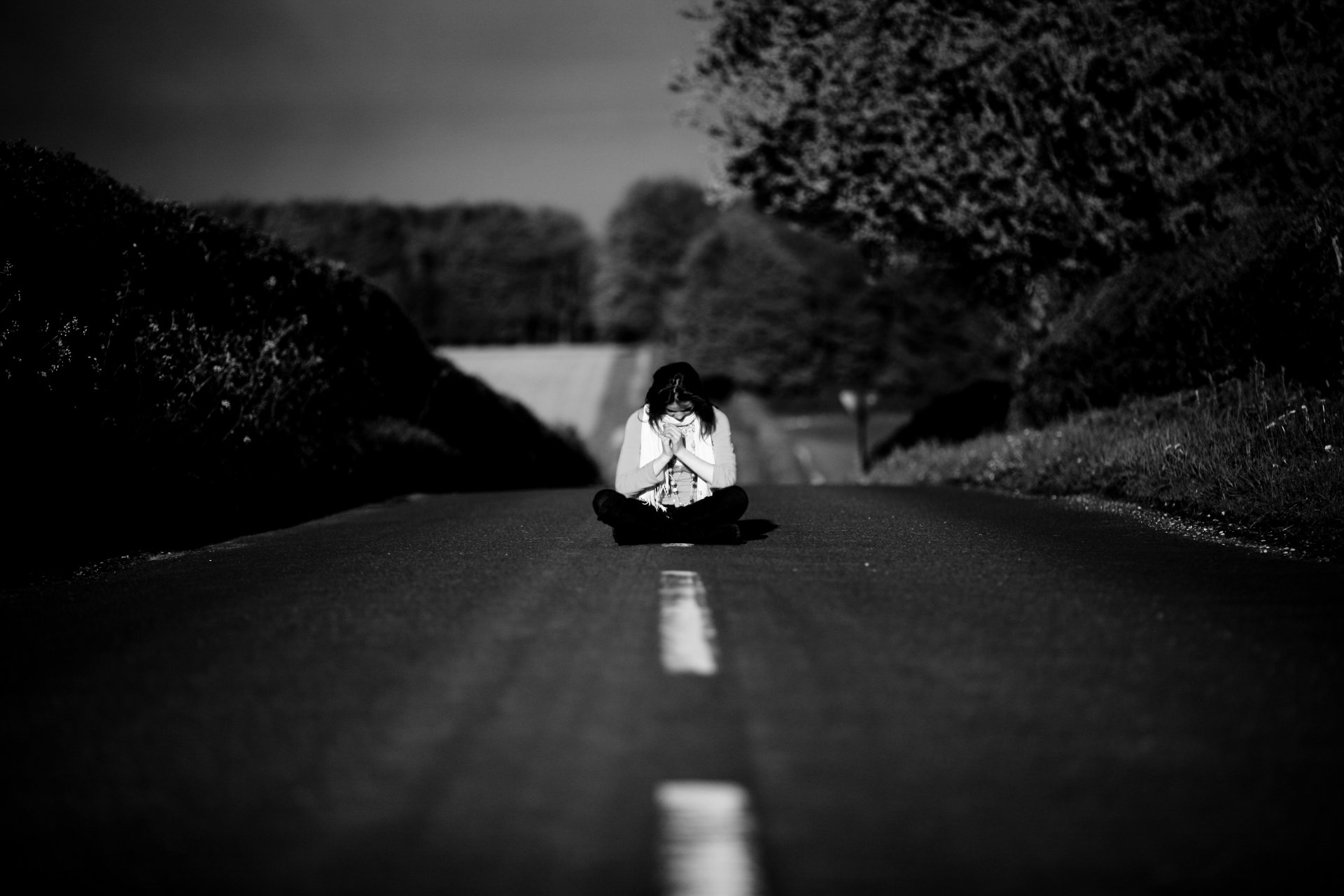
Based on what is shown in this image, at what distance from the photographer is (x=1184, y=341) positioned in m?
15.4

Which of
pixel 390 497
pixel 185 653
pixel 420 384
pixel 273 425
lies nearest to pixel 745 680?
pixel 185 653

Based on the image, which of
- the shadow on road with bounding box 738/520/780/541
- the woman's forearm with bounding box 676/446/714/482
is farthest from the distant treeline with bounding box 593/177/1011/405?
the woman's forearm with bounding box 676/446/714/482

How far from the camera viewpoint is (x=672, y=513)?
Result: 9.06m

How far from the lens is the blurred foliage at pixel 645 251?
388ft

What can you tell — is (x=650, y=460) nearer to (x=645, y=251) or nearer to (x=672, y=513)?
(x=672, y=513)

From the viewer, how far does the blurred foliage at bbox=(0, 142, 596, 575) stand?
9648 mm

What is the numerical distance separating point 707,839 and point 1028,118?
18227 millimetres

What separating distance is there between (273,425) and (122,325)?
229cm

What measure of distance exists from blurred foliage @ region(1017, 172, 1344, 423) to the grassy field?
384 millimetres

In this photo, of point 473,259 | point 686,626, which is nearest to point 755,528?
point 686,626

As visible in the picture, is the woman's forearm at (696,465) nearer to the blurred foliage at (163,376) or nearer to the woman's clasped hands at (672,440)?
the woman's clasped hands at (672,440)

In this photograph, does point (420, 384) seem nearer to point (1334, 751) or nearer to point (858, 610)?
point (858, 610)

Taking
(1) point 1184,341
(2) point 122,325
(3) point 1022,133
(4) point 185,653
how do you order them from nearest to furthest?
(4) point 185,653 → (2) point 122,325 → (1) point 1184,341 → (3) point 1022,133

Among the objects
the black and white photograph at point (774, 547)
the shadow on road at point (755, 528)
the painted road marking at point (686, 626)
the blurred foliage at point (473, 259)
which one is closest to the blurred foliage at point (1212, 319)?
the black and white photograph at point (774, 547)
